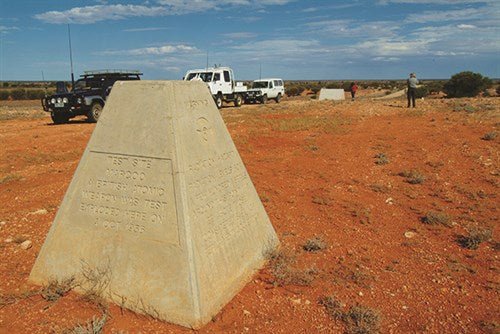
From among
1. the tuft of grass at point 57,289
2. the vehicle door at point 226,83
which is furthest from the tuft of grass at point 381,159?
the vehicle door at point 226,83

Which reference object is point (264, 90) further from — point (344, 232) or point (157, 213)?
point (157, 213)

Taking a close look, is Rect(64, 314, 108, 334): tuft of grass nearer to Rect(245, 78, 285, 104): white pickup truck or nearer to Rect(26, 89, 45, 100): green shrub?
Rect(245, 78, 285, 104): white pickup truck

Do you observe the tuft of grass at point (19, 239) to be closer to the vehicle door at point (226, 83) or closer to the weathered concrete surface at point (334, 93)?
the vehicle door at point (226, 83)

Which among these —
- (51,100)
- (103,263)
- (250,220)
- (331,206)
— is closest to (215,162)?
(250,220)

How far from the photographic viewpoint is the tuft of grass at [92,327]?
2896 mm

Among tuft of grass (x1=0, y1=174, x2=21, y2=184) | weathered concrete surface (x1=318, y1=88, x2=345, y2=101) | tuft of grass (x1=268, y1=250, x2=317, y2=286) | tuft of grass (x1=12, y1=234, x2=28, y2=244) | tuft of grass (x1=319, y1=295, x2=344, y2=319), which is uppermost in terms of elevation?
weathered concrete surface (x1=318, y1=88, x2=345, y2=101)

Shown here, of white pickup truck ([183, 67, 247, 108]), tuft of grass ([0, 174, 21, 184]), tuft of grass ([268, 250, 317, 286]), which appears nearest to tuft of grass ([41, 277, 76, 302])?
tuft of grass ([268, 250, 317, 286])

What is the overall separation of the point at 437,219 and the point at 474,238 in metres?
0.68

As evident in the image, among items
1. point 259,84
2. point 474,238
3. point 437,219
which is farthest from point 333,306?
point 259,84

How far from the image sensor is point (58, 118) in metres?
15.8

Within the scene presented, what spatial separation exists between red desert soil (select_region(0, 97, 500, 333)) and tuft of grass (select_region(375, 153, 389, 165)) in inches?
1.8

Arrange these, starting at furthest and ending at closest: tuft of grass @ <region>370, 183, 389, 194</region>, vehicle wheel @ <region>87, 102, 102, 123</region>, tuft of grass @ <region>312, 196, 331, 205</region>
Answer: vehicle wheel @ <region>87, 102, 102, 123</region>, tuft of grass @ <region>370, 183, 389, 194</region>, tuft of grass @ <region>312, 196, 331, 205</region>

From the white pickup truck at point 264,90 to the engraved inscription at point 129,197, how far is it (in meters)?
24.2

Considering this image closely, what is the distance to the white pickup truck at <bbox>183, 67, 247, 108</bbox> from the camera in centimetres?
2159
